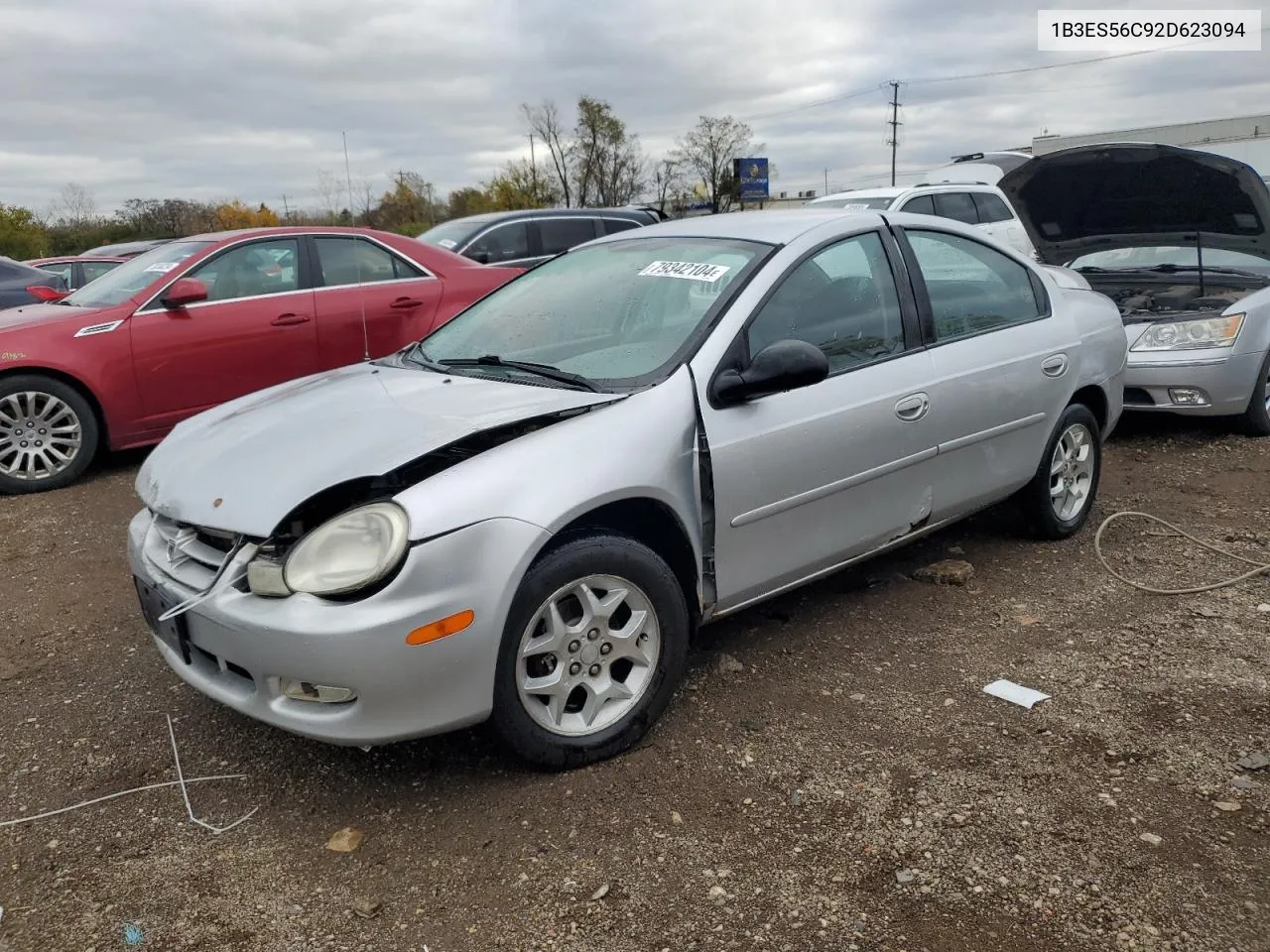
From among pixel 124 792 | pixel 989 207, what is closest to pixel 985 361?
pixel 124 792

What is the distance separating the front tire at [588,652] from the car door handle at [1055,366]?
2176 millimetres

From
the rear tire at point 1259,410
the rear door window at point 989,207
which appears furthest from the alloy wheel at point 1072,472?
the rear door window at point 989,207

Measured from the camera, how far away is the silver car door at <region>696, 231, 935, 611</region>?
3.10m

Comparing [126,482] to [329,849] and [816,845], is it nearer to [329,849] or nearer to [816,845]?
[329,849]

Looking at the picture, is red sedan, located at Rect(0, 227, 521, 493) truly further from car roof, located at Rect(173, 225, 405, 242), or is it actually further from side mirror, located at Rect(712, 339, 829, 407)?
side mirror, located at Rect(712, 339, 829, 407)

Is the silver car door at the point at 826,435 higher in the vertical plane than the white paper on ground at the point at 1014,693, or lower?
higher

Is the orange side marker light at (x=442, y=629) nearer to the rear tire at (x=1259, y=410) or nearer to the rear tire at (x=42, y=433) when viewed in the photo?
the rear tire at (x=42, y=433)

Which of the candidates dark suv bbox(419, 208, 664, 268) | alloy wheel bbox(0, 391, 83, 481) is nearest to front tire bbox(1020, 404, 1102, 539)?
alloy wheel bbox(0, 391, 83, 481)

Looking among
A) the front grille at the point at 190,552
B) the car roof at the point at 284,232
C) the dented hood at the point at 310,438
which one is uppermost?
the car roof at the point at 284,232

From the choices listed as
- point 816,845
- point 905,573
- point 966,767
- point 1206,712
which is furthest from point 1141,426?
point 816,845

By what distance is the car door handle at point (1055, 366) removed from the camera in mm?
4211

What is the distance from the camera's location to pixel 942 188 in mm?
10883

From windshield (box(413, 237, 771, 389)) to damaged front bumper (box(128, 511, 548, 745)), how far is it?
838mm

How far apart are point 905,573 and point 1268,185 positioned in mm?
4234
